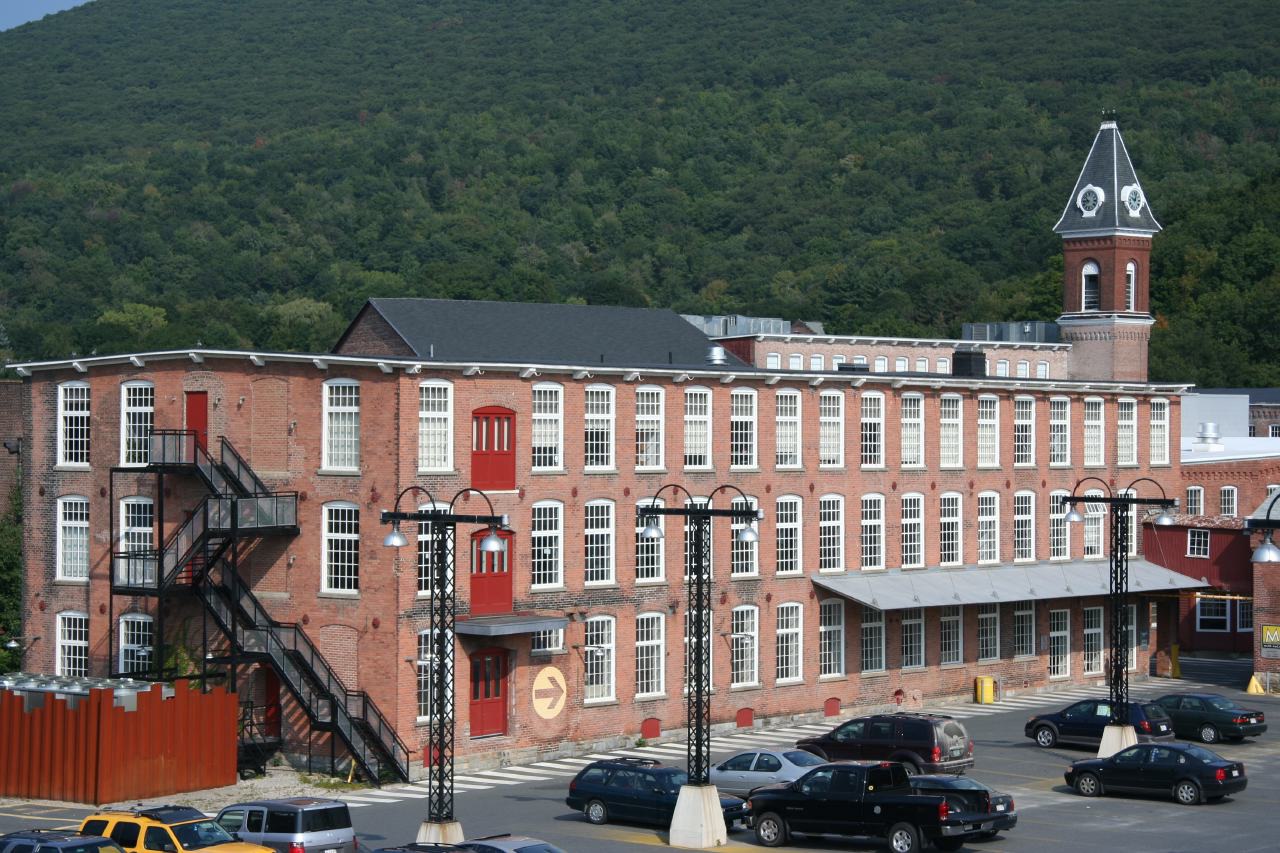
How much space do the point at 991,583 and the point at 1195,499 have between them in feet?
50.8

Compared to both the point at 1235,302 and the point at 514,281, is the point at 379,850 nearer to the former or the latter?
the point at 1235,302

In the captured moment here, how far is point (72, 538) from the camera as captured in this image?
55.5m

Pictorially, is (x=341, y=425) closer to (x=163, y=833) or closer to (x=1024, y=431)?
(x=163, y=833)

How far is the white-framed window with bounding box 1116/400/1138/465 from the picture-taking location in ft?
230

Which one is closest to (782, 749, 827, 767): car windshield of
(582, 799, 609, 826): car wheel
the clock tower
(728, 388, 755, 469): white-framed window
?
(582, 799, 609, 826): car wheel

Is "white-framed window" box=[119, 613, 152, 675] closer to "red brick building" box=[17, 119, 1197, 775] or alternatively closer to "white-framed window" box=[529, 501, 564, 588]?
"red brick building" box=[17, 119, 1197, 775]

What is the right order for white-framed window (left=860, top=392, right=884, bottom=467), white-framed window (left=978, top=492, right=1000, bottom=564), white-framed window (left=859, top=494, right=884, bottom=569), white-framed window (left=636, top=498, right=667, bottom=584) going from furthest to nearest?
white-framed window (left=978, top=492, right=1000, bottom=564) < white-framed window (left=859, top=494, right=884, bottom=569) < white-framed window (left=860, top=392, right=884, bottom=467) < white-framed window (left=636, top=498, right=667, bottom=584)

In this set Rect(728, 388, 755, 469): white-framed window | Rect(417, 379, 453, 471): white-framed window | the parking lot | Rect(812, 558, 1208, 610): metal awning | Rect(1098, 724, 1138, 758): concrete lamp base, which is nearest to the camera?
the parking lot

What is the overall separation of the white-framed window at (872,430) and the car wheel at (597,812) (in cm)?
2167

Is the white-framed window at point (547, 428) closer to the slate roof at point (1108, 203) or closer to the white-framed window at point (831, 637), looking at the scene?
the white-framed window at point (831, 637)

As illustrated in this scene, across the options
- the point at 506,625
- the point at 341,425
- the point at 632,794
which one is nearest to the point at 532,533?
the point at 506,625

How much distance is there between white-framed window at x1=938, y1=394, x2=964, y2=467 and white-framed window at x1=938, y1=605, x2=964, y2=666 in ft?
15.6

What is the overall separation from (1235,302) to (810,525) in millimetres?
98997

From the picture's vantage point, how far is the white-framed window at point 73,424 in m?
55.2
